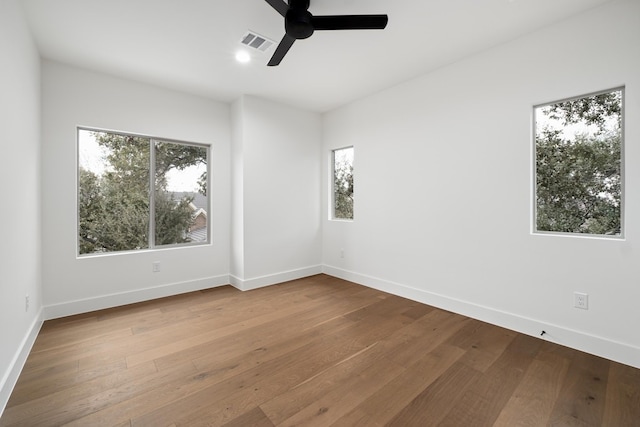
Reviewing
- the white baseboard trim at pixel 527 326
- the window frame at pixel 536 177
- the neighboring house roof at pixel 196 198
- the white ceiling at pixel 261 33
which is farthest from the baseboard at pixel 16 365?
the window frame at pixel 536 177

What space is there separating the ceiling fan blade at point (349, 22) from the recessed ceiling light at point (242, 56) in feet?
3.69

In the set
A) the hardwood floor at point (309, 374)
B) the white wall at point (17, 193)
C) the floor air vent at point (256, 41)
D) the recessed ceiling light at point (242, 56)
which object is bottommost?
the hardwood floor at point (309, 374)

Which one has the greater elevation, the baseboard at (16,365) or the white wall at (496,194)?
the white wall at (496,194)

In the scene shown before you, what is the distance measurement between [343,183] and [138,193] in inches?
112

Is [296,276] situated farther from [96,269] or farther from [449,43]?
[449,43]

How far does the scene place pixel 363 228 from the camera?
4.09 metres

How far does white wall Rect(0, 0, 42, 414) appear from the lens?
1.76 meters

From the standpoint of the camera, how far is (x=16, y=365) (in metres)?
1.94

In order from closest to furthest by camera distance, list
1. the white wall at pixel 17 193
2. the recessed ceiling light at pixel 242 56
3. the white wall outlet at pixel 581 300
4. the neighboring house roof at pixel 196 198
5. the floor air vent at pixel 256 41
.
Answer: the white wall at pixel 17 193, the white wall outlet at pixel 581 300, the floor air vent at pixel 256 41, the recessed ceiling light at pixel 242 56, the neighboring house roof at pixel 196 198

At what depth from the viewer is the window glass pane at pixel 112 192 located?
3.19 meters

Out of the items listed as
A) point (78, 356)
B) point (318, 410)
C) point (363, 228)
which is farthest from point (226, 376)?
point (363, 228)

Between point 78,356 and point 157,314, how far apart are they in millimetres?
844

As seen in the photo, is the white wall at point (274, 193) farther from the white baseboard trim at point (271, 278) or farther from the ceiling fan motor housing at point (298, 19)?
the ceiling fan motor housing at point (298, 19)

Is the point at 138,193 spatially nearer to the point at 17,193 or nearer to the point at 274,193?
the point at 17,193
